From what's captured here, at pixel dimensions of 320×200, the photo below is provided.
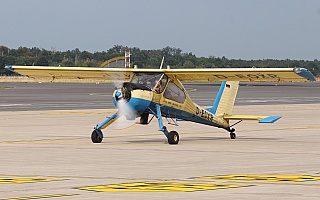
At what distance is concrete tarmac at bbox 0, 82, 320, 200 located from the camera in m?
12.5

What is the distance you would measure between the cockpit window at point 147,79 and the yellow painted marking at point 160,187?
9118 millimetres

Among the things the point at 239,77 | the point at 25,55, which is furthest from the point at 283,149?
the point at 25,55

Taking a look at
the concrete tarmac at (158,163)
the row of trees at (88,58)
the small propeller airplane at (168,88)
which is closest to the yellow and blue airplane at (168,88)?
the small propeller airplane at (168,88)

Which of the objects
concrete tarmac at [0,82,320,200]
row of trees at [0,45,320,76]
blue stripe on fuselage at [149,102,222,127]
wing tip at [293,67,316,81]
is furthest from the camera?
row of trees at [0,45,320,76]

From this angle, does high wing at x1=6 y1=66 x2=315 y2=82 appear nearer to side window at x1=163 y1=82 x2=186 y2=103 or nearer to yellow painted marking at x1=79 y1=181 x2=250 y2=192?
side window at x1=163 y1=82 x2=186 y2=103

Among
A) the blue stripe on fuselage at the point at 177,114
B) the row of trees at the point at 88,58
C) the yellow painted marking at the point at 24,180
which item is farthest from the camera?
the row of trees at the point at 88,58

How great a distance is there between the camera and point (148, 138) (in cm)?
2505

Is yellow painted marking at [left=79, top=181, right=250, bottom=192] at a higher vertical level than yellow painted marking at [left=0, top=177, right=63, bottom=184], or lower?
higher

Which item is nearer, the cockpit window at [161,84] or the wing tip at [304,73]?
the wing tip at [304,73]

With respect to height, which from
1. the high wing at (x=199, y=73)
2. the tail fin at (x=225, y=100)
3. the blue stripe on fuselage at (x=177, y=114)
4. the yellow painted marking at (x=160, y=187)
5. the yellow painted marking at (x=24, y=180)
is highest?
the high wing at (x=199, y=73)

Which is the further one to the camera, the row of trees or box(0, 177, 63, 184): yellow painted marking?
the row of trees

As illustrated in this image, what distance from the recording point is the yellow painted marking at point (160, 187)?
12.6m

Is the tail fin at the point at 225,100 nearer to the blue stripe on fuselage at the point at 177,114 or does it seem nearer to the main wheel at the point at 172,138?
the blue stripe on fuselage at the point at 177,114

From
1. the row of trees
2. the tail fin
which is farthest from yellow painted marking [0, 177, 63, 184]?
the row of trees
